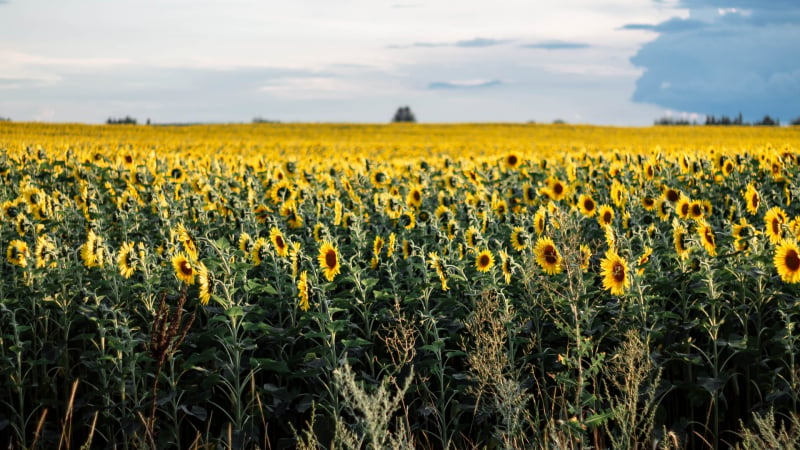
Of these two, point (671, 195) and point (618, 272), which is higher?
point (671, 195)

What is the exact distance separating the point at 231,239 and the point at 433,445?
3.22 metres

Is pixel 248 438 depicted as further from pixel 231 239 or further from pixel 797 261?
pixel 797 261

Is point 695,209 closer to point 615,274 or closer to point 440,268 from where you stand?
point 615,274

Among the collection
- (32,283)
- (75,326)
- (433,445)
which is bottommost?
(433,445)

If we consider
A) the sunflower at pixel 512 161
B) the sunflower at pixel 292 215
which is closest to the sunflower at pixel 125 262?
the sunflower at pixel 292 215

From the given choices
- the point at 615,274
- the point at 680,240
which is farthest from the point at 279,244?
the point at 680,240

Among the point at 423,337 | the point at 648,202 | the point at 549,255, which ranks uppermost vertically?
the point at 648,202

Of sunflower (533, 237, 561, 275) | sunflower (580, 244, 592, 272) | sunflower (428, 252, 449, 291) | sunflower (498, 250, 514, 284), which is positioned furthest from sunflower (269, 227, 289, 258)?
sunflower (580, 244, 592, 272)

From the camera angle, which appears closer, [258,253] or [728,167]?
[258,253]

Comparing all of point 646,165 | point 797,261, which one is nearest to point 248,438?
point 797,261

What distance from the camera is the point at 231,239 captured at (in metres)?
7.41

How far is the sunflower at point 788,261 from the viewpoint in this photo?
4.74m

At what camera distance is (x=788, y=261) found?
4.79 metres

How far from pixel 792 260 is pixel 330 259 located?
3117mm
